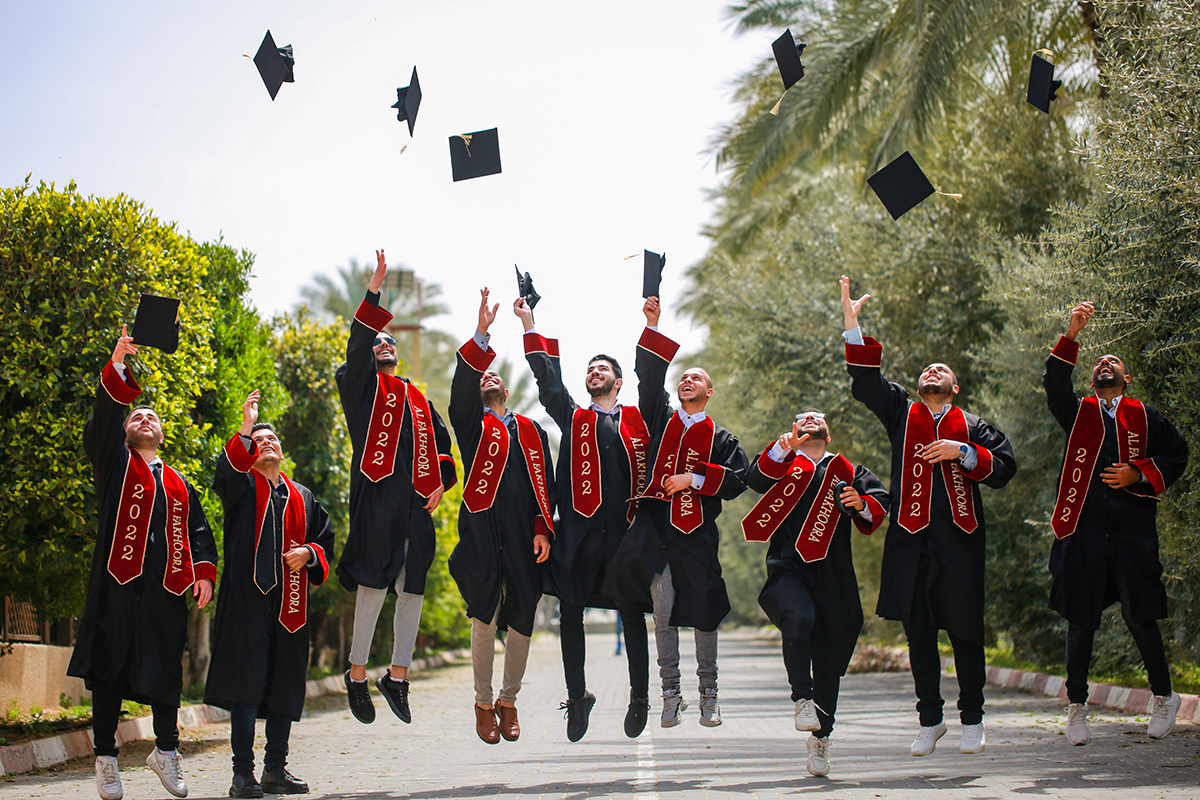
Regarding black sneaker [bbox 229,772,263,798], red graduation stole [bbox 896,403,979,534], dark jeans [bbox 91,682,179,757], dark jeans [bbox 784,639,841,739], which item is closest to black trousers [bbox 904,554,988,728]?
red graduation stole [bbox 896,403,979,534]

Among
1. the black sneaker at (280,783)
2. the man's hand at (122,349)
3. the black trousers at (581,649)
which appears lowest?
the black sneaker at (280,783)

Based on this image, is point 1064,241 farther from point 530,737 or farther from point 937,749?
point 530,737

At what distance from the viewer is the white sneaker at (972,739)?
7.35m

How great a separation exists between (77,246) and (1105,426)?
27.8ft

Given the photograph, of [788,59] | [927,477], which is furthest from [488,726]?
[788,59]

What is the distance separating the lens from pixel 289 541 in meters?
7.68

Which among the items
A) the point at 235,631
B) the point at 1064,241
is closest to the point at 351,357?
the point at 235,631

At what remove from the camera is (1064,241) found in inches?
414

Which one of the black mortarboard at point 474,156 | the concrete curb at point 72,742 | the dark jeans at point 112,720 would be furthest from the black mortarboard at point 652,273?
the dark jeans at point 112,720

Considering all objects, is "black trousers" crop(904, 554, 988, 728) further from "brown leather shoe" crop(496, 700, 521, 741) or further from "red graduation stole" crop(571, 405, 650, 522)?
"brown leather shoe" crop(496, 700, 521, 741)

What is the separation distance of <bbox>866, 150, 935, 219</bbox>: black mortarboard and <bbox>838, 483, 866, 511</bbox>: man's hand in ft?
8.57

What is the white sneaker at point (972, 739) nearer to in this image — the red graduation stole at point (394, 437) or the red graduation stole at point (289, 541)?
the red graduation stole at point (394, 437)

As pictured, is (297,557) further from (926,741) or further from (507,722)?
(926,741)

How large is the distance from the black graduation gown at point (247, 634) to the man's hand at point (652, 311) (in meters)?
2.72
